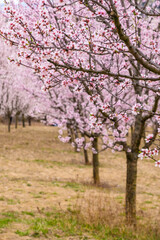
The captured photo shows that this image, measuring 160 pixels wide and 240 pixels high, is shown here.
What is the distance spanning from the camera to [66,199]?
30.3ft

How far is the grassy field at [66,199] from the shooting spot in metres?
6.09

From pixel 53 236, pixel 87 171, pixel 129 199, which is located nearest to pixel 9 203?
pixel 53 236

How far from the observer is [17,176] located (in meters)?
12.1

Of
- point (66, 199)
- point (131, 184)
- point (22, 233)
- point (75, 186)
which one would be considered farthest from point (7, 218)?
point (75, 186)

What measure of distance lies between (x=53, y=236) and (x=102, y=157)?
15.8m

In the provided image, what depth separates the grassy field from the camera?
6.09m

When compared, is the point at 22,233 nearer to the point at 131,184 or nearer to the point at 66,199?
the point at 131,184

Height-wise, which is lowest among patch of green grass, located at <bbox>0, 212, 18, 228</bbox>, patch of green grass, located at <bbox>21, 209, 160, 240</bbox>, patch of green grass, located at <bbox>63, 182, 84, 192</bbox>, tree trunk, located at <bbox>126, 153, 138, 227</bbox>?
patch of green grass, located at <bbox>63, 182, 84, 192</bbox>

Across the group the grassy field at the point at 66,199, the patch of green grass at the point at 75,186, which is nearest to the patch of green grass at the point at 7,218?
the grassy field at the point at 66,199

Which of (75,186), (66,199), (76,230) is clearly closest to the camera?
(76,230)

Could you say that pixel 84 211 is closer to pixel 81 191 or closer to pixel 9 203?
pixel 9 203

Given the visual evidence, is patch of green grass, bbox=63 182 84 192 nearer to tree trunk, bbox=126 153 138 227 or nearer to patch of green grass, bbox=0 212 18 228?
tree trunk, bbox=126 153 138 227

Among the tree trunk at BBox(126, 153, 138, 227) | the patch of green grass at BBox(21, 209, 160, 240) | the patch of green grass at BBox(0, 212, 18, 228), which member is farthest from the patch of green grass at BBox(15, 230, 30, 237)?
the tree trunk at BBox(126, 153, 138, 227)

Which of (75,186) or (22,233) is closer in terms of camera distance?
(22,233)
